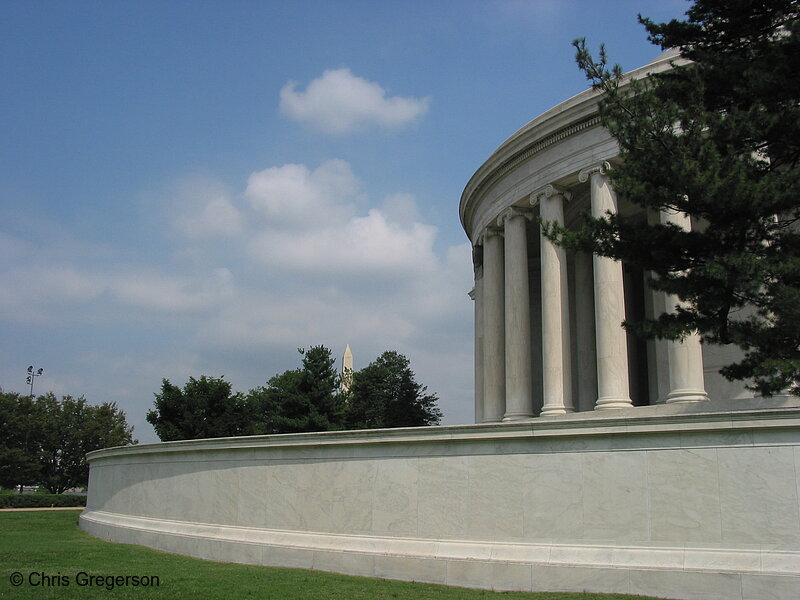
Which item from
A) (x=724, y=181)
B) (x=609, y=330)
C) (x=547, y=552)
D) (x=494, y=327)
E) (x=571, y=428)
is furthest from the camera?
(x=494, y=327)

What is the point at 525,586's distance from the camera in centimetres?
1897

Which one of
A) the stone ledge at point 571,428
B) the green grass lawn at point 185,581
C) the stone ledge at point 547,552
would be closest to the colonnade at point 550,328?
the stone ledge at point 571,428

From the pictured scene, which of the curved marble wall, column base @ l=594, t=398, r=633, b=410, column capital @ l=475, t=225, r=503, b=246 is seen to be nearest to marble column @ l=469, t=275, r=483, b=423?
column capital @ l=475, t=225, r=503, b=246

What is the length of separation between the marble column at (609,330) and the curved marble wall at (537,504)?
6.15 m

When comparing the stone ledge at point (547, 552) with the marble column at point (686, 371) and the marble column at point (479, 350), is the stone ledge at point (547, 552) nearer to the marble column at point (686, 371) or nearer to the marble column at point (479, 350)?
the marble column at point (686, 371)

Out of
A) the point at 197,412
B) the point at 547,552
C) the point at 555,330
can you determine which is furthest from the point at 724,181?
the point at 197,412

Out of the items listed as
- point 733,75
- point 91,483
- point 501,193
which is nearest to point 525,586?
point 733,75

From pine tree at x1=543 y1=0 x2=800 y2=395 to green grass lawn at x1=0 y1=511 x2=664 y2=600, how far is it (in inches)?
287

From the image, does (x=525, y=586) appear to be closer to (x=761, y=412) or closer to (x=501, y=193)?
(x=761, y=412)

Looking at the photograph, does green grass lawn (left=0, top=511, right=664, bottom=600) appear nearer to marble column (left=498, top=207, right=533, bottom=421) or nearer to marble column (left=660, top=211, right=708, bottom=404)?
marble column (left=660, top=211, right=708, bottom=404)

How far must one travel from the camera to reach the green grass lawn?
57.8 feet

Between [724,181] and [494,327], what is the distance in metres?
27.0

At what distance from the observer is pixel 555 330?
119 feet

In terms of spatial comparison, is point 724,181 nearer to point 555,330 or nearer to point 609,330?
point 609,330
